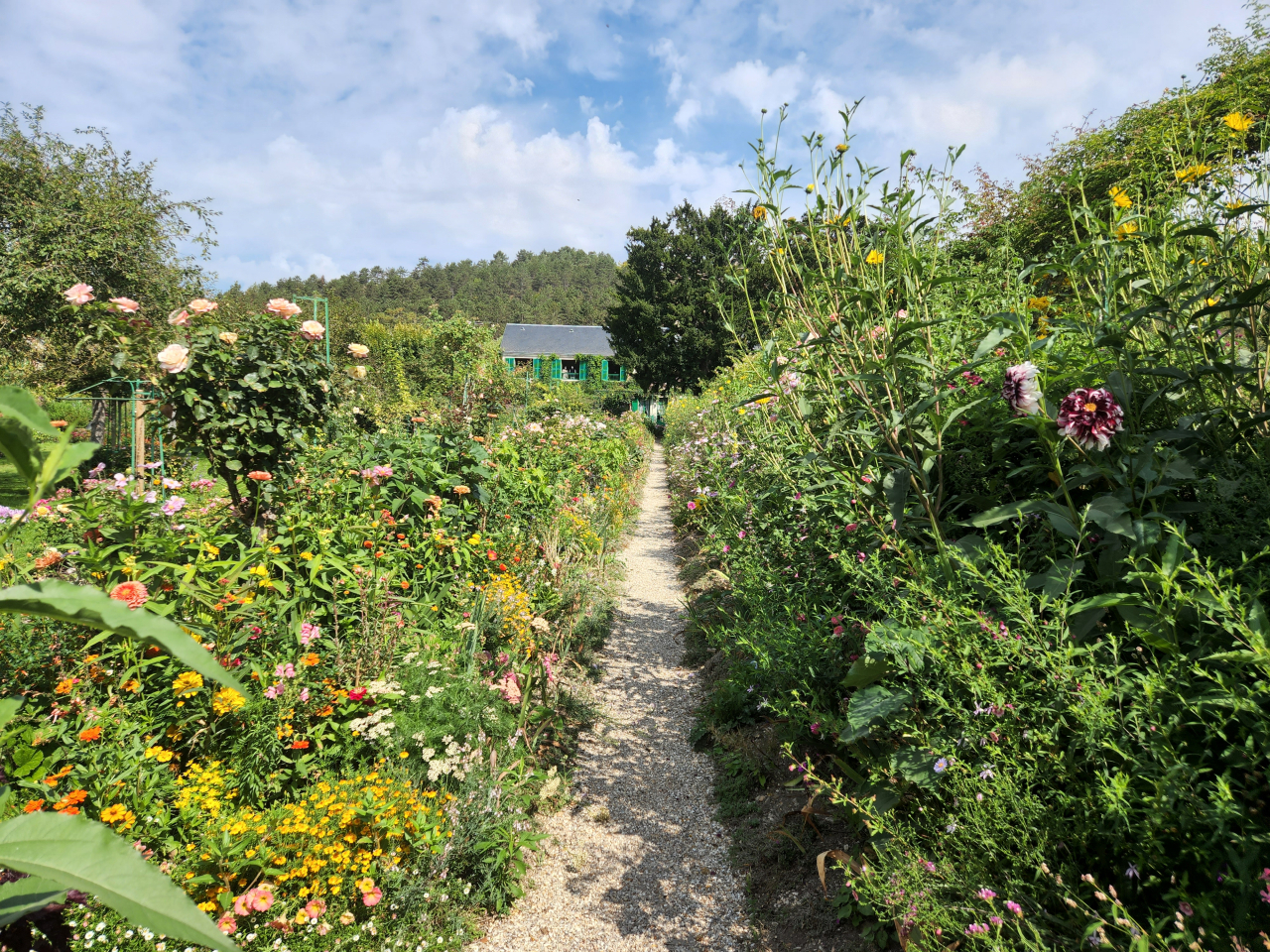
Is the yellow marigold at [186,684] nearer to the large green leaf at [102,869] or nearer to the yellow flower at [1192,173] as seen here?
the large green leaf at [102,869]

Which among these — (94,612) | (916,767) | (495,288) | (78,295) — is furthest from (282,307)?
(495,288)

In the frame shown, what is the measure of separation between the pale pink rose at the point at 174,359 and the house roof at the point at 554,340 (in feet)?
101

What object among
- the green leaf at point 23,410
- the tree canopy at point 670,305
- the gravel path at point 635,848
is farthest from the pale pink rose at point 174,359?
the tree canopy at point 670,305

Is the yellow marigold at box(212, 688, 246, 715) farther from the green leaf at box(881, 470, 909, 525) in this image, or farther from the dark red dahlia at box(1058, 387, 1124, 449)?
the dark red dahlia at box(1058, 387, 1124, 449)

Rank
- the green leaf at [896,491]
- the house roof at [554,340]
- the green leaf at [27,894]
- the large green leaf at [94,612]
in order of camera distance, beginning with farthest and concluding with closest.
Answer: the house roof at [554,340] < the green leaf at [896,491] < the green leaf at [27,894] < the large green leaf at [94,612]

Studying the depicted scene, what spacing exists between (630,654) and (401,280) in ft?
241

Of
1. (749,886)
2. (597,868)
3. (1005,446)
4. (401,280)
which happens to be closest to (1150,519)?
(1005,446)

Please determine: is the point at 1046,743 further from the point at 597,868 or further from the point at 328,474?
the point at 328,474

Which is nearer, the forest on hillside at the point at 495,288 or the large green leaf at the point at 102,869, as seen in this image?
the large green leaf at the point at 102,869

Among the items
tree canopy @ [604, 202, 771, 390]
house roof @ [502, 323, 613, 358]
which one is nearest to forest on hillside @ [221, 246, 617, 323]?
house roof @ [502, 323, 613, 358]

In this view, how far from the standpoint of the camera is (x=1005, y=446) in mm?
2080

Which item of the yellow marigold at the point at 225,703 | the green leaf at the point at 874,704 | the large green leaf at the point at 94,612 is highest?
the large green leaf at the point at 94,612

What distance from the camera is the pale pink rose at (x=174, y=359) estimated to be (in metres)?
2.83

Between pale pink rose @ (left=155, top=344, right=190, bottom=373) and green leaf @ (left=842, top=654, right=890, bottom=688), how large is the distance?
3038 mm
